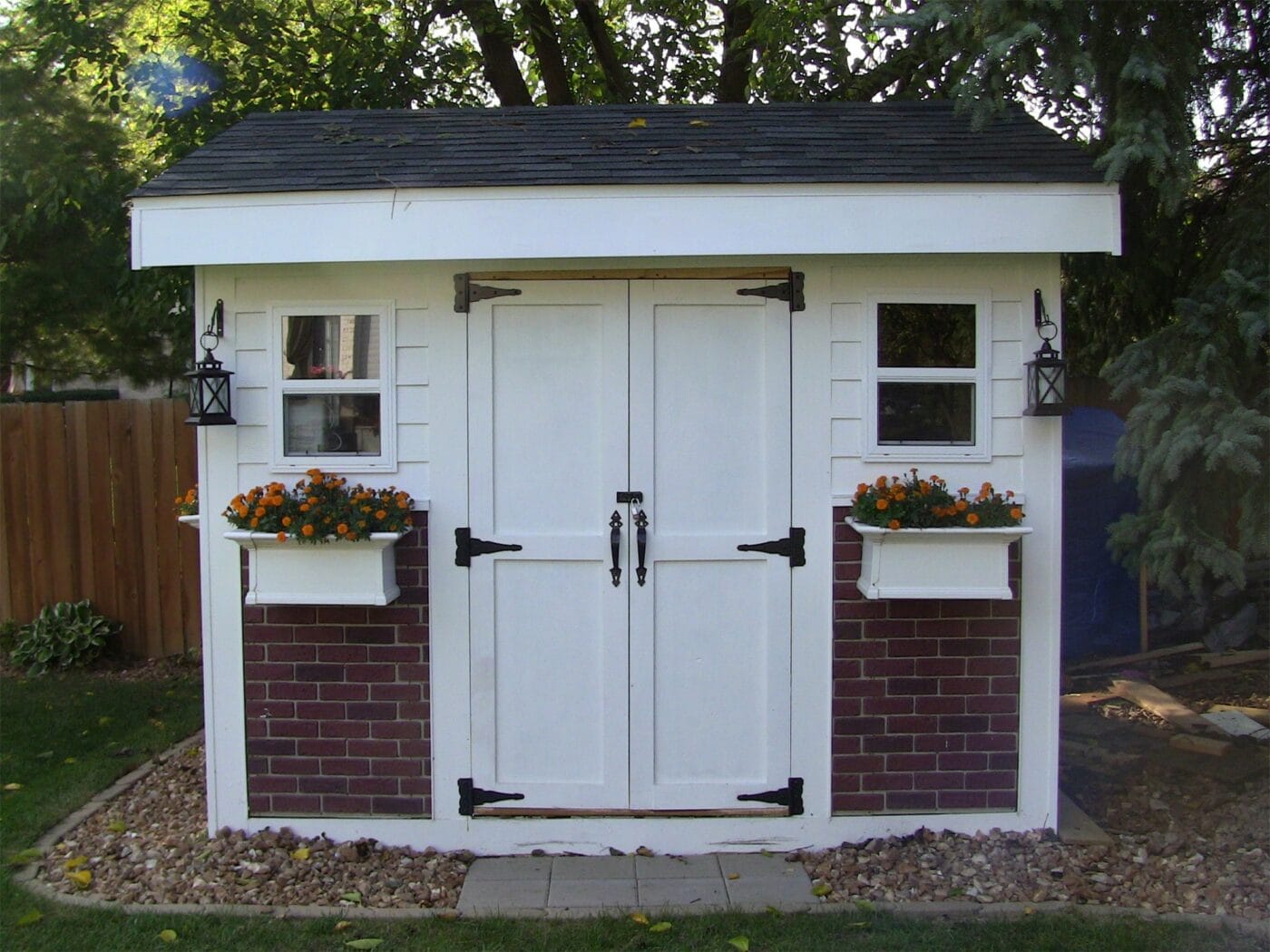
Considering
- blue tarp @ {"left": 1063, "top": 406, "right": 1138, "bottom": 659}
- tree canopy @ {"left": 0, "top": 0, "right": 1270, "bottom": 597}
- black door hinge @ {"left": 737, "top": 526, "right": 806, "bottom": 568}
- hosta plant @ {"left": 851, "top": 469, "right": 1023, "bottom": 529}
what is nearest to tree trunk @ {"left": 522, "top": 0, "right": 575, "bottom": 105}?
tree canopy @ {"left": 0, "top": 0, "right": 1270, "bottom": 597}

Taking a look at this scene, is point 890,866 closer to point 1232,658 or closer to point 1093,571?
point 1093,571

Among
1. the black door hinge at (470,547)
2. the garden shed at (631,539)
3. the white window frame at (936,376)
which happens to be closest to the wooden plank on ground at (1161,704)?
the garden shed at (631,539)

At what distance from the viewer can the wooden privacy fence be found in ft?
25.1

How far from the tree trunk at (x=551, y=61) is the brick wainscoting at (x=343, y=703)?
557cm

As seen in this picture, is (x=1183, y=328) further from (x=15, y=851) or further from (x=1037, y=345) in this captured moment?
(x=15, y=851)

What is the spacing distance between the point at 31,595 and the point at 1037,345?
6.69m

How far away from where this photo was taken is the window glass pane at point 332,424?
4.34 metres

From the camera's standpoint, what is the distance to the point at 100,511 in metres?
7.67

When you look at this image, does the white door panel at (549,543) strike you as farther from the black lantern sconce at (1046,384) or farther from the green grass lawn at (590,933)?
the black lantern sconce at (1046,384)

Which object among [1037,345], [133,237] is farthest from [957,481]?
[133,237]

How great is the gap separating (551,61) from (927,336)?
563 cm

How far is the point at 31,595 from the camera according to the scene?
7699 mm

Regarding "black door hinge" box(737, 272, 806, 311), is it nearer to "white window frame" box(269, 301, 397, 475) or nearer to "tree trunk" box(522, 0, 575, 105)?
"white window frame" box(269, 301, 397, 475)

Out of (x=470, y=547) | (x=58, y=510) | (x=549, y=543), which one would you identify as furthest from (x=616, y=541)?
(x=58, y=510)
